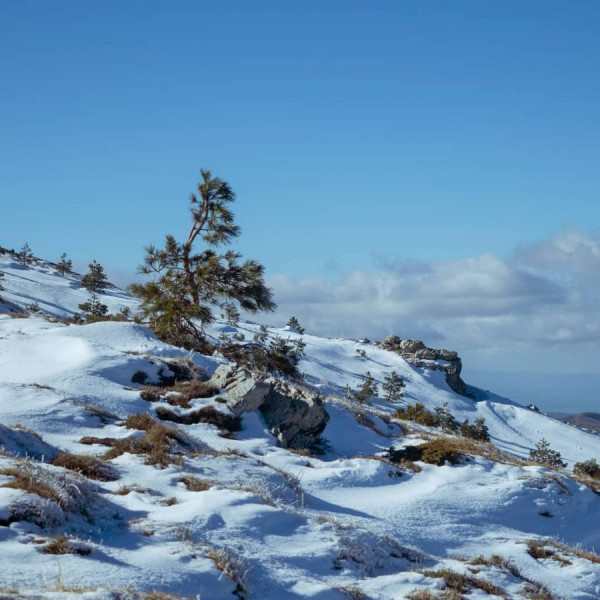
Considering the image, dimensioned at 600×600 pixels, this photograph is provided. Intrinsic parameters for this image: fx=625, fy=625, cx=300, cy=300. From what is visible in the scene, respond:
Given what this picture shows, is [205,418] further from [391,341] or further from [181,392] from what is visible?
[391,341]

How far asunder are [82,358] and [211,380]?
3983mm

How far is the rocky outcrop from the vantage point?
15969 mm

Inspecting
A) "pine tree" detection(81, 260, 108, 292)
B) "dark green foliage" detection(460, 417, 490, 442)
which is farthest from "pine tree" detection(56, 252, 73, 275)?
"dark green foliage" detection(460, 417, 490, 442)

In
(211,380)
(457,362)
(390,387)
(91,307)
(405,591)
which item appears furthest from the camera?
(457,362)

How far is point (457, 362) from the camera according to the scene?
6562 centimetres

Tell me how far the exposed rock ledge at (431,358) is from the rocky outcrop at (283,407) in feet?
156

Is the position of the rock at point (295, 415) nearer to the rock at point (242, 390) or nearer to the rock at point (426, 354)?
the rock at point (242, 390)

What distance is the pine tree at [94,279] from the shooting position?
58.9 m

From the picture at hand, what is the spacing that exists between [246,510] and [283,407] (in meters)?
7.51

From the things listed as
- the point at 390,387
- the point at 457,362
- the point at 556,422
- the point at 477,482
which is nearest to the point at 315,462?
the point at 477,482

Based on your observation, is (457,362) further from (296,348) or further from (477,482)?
(477,482)

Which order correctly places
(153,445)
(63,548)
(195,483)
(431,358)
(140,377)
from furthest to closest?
1. (431,358)
2. (140,377)
3. (153,445)
4. (195,483)
5. (63,548)

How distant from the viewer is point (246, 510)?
8.88 m

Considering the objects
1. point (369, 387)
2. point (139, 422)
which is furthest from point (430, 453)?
point (369, 387)
